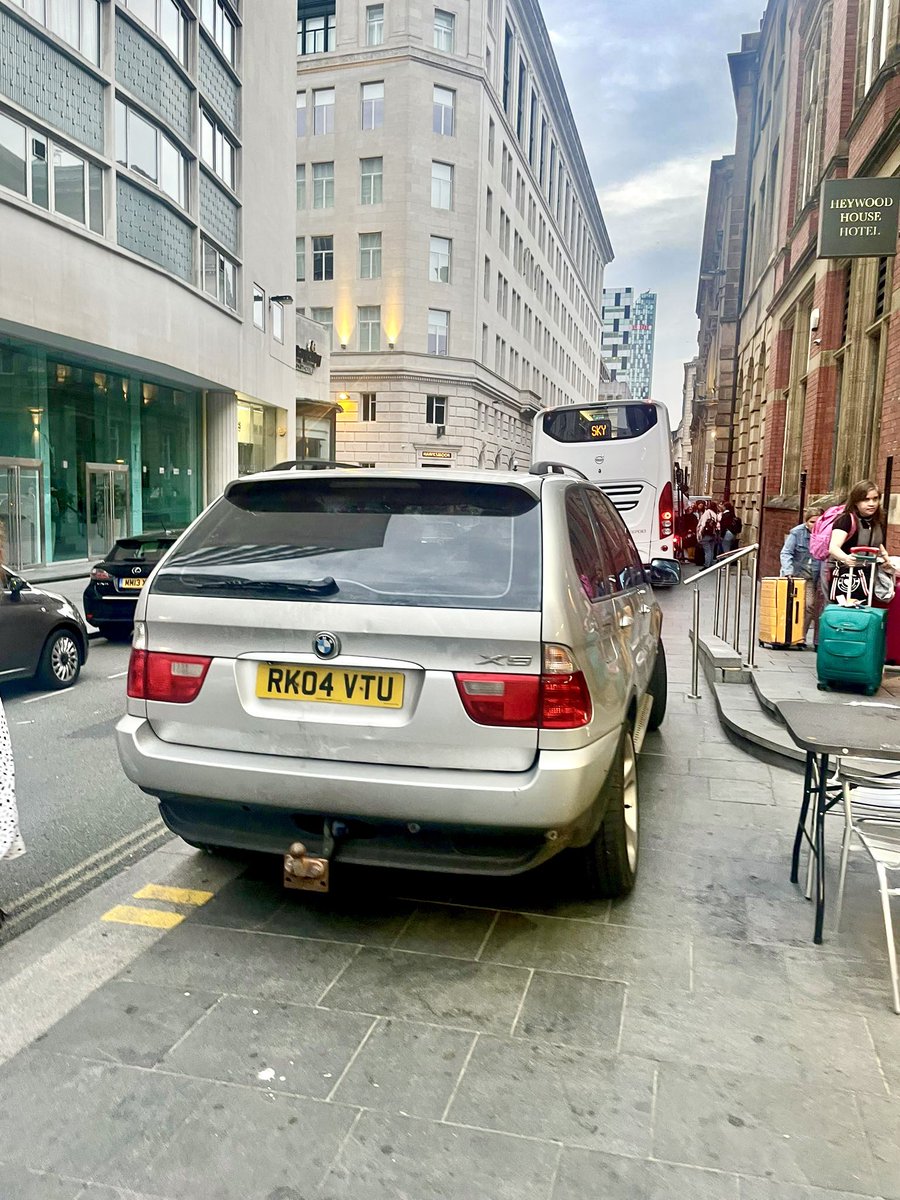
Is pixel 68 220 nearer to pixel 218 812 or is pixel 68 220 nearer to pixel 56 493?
pixel 56 493

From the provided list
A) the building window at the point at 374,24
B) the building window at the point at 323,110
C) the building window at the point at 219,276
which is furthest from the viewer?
the building window at the point at 323,110

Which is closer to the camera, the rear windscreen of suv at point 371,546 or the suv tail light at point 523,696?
the suv tail light at point 523,696

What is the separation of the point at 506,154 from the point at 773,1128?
188 feet

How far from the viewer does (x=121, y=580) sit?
1138 centimetres

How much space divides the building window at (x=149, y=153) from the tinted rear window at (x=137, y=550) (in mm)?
12439

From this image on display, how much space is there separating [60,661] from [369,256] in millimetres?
41340

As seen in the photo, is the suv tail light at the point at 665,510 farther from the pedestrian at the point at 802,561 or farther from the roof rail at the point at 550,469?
the roof rail at the point at 550,469

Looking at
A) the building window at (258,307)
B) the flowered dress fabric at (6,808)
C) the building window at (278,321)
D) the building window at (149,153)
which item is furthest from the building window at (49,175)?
the flowered dress fabric at (6,808)

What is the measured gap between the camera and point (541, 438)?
2019cm

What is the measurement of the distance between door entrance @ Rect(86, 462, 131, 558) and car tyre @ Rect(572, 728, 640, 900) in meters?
21.2

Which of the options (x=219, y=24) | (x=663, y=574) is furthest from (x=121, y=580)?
(x=219, y=24)

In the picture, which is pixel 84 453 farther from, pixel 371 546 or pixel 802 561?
pixel 371 546

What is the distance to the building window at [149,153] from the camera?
66.1 ft

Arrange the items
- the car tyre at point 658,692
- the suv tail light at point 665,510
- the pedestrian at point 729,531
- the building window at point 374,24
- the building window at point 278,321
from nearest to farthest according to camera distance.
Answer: the car tyre at point 658,692 < the suv tail light at point 665,510 < the pedestrian at point 729,531 < the building window at point 278,321 < the building window at point 374,24
